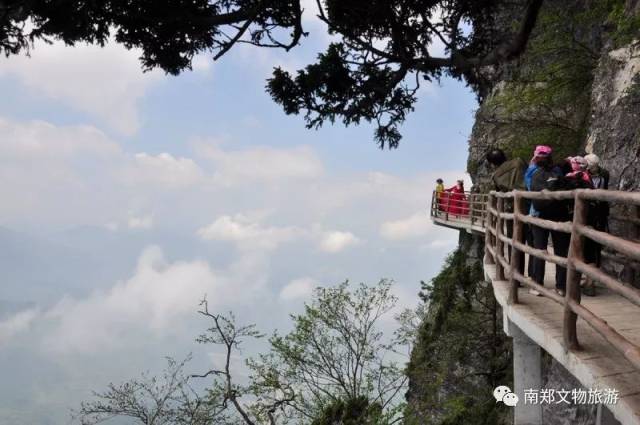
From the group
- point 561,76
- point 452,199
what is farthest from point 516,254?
point 452,199

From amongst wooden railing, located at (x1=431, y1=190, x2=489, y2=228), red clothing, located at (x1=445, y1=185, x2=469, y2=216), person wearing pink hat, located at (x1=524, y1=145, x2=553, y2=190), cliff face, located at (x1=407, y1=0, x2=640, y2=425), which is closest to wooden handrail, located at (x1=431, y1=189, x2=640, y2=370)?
person wearing pink hat, located at (x1=524, y1=145, x2=553, y2=190)

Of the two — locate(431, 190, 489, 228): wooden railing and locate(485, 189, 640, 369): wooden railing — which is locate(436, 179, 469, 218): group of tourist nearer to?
locate(431, 190, 489, 228): wooden railing

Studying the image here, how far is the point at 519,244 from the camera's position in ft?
14.9

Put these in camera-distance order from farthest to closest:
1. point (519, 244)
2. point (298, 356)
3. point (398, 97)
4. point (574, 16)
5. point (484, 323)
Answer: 1. point (298, 356)
2. point (484, 323)
3. point (574, 16)
4. point (398, 97)
5. point (519, 244)

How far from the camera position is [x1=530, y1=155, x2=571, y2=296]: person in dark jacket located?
14.8 ft

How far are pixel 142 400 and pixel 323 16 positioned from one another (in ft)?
60.7

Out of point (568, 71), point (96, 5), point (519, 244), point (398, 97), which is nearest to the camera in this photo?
point (519, 244)

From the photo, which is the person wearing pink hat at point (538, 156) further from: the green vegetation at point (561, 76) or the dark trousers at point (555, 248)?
the green vegetation at point (561, 76)

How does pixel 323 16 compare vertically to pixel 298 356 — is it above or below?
above

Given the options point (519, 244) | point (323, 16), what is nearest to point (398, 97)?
point (323, 16)

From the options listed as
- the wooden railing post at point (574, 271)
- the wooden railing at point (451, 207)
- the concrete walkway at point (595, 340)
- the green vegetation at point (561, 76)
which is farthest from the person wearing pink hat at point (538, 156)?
the wooden railing at point (451, 207)

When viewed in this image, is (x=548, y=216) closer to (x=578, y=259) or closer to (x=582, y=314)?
(x=578, y=259)

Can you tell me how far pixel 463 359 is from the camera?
16297 mm

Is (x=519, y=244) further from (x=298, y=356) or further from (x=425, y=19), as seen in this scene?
(x=298, y=356)
